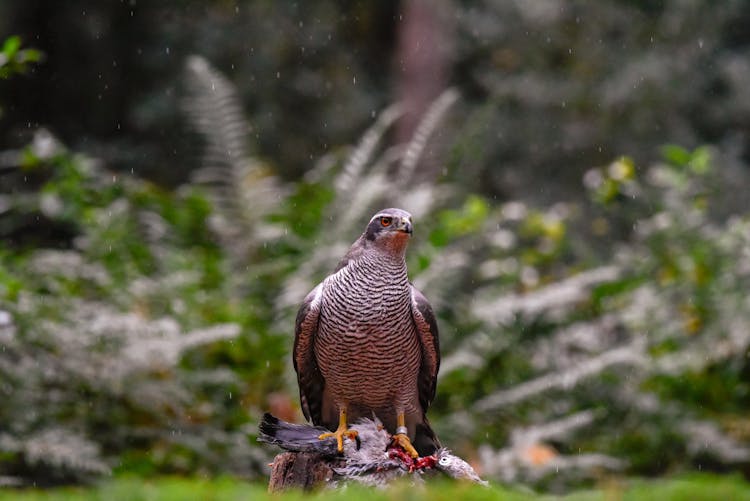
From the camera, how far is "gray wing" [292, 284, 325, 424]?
4219 mm

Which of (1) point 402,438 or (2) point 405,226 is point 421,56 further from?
(1) point 402,438

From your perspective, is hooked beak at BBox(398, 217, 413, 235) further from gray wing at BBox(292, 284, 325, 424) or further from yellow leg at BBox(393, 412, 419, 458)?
yellow leg at BBox(393, 412, 419, 458)

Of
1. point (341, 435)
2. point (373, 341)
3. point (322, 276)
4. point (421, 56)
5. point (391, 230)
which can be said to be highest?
point (421, 56)

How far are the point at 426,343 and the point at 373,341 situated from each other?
349 mm

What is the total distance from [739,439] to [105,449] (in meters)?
4.51

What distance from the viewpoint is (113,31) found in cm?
1441

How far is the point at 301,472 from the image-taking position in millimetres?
3836

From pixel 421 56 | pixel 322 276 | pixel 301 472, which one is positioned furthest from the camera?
pixel 421 56

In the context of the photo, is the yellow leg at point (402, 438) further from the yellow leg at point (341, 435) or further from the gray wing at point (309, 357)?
the gray wing at point (309, 357)

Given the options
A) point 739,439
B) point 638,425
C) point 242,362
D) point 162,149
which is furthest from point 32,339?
point 162,149

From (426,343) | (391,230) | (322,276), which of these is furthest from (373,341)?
(322,276)

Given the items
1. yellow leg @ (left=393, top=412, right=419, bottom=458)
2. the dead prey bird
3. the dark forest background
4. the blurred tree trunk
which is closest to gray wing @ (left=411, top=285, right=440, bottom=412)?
yellow leg @ (left=393, top=412, right=419, bottom=458)

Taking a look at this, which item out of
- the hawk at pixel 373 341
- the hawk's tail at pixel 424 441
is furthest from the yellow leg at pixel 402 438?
the hawk's tail at pixel 424 441

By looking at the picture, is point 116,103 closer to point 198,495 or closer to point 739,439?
point 739,439
